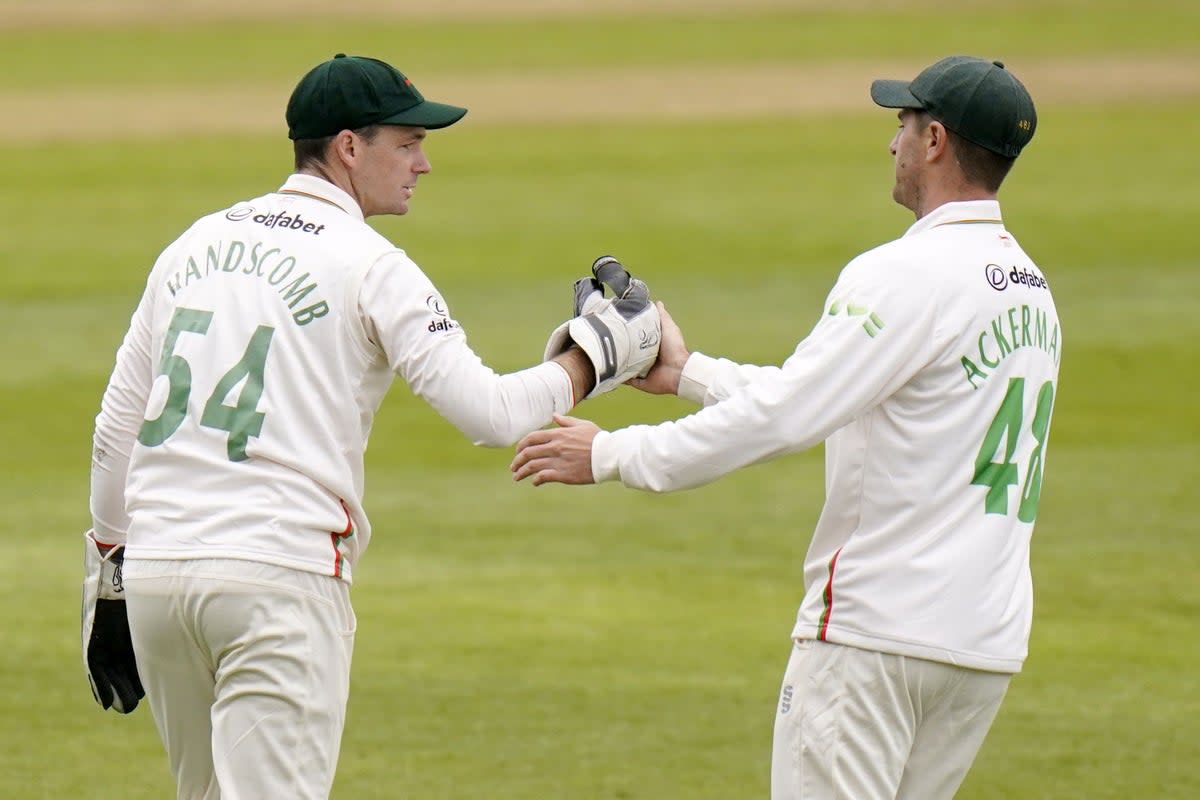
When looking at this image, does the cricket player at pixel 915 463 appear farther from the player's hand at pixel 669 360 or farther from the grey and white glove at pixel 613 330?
the player's hand at pixel 669 360

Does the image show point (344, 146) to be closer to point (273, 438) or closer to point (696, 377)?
point (273, 438)

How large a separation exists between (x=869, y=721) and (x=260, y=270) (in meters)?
1.67

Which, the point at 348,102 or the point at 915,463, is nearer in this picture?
the point at 915,463

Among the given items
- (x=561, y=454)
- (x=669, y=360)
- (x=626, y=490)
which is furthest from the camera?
(x=626, y=490)

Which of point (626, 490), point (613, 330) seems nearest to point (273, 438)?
point (613, 330)

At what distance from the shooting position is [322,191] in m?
4.39

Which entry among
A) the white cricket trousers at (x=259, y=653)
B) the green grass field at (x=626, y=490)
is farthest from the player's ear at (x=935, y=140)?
the green grass field at (x=626, y=490)

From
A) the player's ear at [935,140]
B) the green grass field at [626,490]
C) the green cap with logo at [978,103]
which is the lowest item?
the green grass field at [626,490]

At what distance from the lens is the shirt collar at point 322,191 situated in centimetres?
439

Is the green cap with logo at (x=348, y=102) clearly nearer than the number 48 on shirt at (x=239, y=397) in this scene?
No

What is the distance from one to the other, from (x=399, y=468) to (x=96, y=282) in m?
6.80

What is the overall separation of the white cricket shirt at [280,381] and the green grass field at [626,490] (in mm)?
2459

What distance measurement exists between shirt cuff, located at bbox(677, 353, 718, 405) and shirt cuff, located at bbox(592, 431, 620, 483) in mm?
603

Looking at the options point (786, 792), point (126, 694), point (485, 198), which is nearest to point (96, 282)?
point (485, 198)
